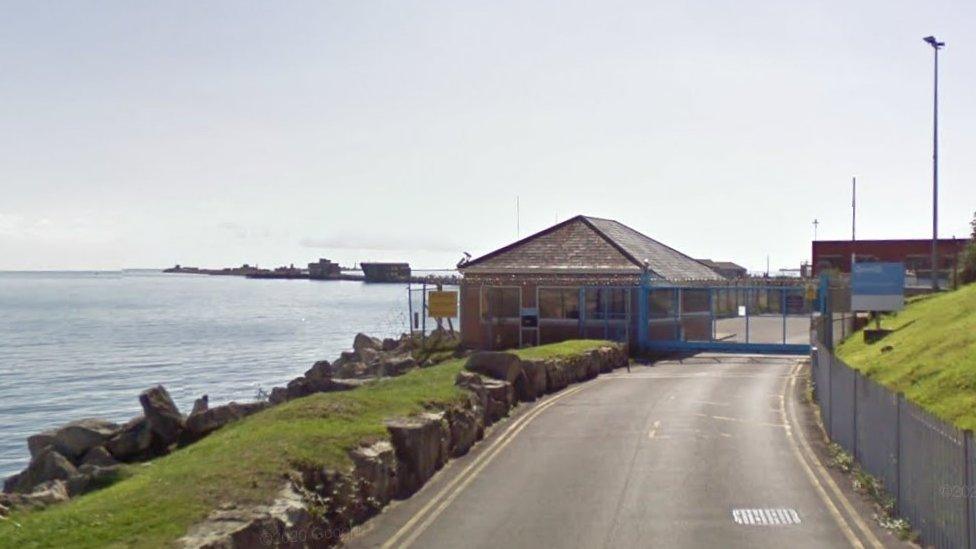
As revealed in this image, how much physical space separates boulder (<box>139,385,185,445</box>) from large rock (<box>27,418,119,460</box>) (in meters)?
1.28

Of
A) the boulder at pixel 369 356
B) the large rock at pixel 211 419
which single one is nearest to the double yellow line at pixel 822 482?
the large rock at pixel 211 419

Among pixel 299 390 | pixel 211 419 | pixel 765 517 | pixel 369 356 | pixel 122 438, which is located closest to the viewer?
pixel 765 517

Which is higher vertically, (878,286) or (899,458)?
(878,286)

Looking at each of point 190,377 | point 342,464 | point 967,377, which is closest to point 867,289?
point 967,377

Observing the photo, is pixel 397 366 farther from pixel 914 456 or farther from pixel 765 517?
pixel 914 456

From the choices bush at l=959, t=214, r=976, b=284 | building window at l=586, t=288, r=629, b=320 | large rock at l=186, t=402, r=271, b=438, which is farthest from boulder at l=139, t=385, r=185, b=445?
bush at l=959, t=214, r=976, b=284

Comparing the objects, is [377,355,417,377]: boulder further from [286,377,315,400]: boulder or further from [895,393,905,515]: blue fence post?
[895,393,905,515]: blue fence post

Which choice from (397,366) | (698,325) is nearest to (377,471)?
(397,366)

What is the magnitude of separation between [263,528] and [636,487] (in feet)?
23.6

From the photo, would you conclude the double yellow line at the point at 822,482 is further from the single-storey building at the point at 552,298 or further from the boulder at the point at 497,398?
the single-storey building at the point at 552,298

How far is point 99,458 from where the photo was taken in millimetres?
25359

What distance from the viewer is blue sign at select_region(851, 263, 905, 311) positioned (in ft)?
116

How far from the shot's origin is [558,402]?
28.8 m

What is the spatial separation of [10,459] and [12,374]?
24.9 m
